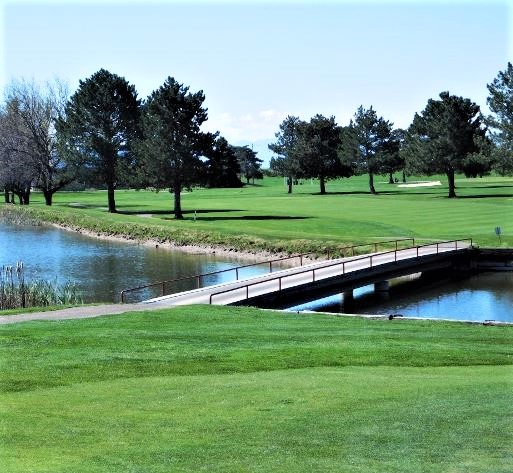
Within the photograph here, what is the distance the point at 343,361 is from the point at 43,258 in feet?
121

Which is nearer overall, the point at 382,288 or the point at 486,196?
the point at 382,288

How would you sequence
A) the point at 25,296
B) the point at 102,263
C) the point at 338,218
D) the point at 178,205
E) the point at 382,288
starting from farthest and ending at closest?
the point at 178,205, the point at 338,218, the point at 102,263, the point at 382,288, the point at 25,296

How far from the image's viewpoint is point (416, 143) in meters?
108

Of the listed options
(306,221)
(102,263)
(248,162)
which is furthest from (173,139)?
(248,162)

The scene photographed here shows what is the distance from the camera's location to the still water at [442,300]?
34.8 metres

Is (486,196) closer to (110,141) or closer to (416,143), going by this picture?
(416,143)

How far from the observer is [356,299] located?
40.0 metres

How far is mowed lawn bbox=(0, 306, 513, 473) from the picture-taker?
1029 centimetres

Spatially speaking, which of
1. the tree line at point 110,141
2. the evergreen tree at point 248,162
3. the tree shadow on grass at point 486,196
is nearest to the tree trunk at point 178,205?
the tree line at point 110,141

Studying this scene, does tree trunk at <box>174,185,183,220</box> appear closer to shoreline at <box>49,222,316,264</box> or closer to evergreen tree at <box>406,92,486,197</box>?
shoreline at <box>49,222,316,264</box>

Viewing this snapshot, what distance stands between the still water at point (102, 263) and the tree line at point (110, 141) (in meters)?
14.9

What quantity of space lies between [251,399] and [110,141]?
256 feet

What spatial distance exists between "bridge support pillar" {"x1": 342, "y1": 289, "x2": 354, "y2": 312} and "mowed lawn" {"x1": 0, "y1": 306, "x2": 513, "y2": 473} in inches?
567

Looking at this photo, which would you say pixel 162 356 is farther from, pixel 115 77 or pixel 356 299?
pixel 115 77
